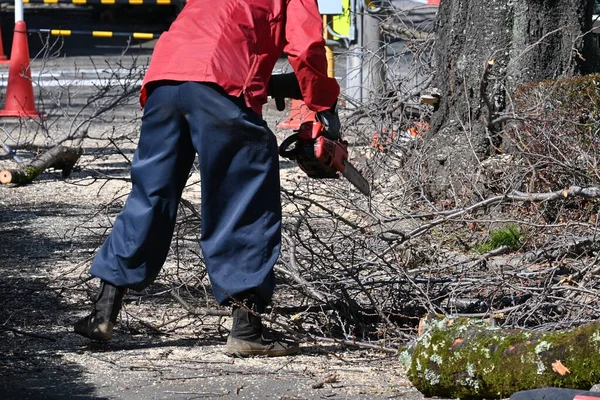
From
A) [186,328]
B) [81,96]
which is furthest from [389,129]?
[81,96]

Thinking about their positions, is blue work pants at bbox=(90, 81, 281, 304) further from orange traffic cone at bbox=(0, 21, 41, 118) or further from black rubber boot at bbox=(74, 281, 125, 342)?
orange traffic cone at bbox=(0, 21, 41, 118)

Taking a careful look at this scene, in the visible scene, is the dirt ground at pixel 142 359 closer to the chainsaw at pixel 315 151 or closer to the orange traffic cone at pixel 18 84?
the chainsaw at pixel 315 151

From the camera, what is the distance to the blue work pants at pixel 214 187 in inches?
159

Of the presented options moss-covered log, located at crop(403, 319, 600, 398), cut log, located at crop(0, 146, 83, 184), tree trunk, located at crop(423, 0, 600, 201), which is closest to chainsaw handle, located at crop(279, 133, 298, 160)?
moss-covered log, located at crop(403, 319, 600, 398)

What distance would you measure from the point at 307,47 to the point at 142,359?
4.45 ft

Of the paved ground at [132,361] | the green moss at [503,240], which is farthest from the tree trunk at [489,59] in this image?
the paved ground at [132,361]

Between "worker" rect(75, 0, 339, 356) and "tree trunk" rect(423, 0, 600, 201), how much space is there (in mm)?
2357

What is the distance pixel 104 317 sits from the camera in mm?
4188

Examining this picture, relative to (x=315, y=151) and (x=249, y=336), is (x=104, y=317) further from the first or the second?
(x=315, y=151)

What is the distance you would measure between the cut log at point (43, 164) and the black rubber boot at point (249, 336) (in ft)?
12.9

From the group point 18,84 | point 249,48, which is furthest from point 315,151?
point 18,84

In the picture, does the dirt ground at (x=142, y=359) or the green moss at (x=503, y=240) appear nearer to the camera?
the dirt ground at (x=142, y=359)

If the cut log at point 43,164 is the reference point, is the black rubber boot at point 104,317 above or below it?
above

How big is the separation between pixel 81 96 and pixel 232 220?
30.0 ft
